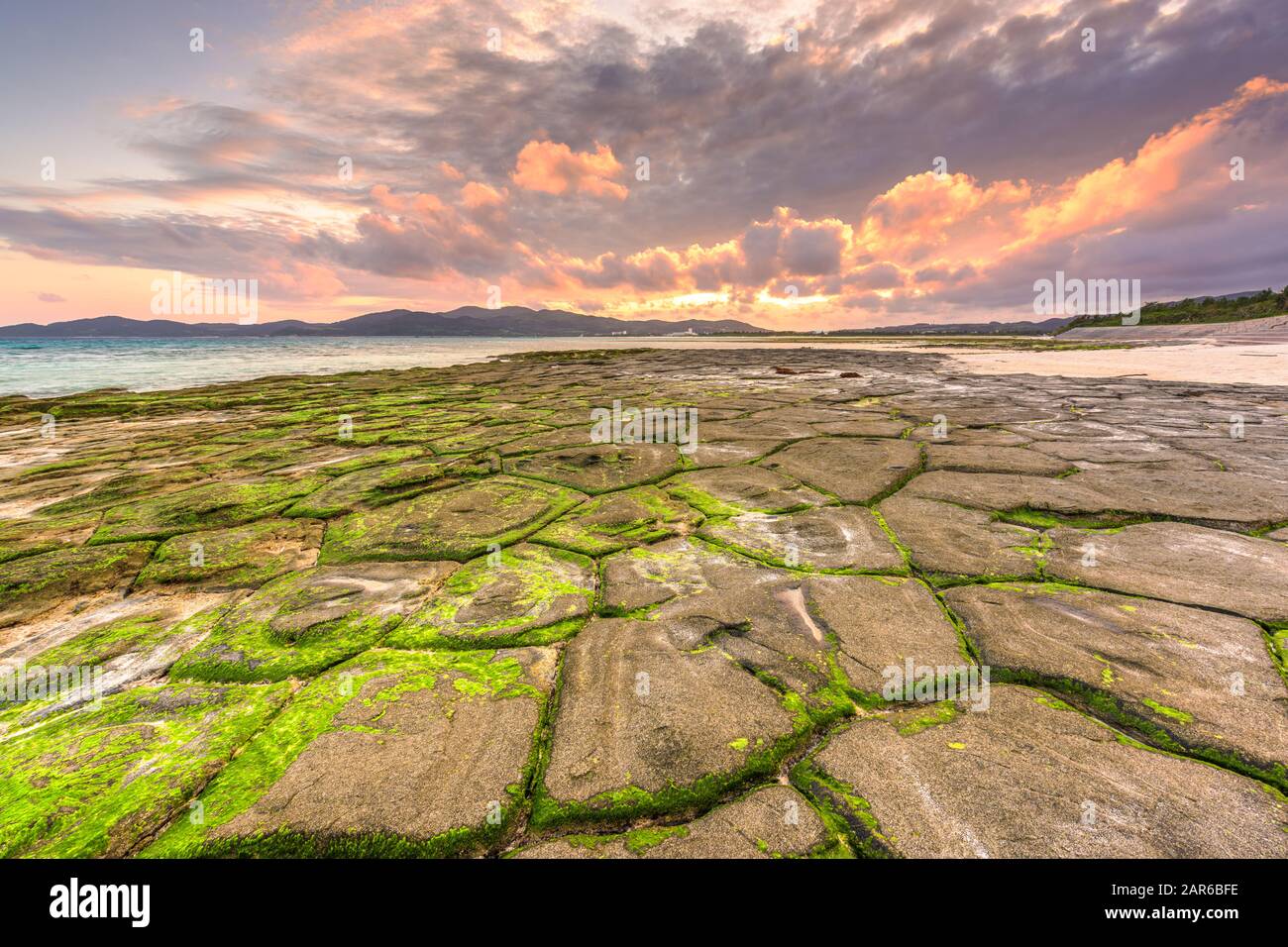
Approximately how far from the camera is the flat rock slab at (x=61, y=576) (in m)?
2.18

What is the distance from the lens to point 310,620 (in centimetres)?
197

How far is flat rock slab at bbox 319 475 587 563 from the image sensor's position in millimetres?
2635

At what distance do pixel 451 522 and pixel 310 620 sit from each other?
1061 mm

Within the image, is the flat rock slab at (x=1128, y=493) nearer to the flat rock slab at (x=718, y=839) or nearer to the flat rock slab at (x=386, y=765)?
the flat rock slab at (x=718, y=839)

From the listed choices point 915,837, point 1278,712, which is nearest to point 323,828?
point 915,837

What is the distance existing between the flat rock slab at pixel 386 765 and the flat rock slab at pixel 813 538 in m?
1.24

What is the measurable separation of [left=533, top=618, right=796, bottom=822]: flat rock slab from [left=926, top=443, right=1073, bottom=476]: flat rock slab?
2961 mm

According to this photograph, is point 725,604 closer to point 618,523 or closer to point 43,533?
point 618,523

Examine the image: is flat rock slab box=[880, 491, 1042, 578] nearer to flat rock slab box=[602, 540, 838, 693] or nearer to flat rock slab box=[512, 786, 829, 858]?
flat rock slab box=[602, 540, 838, 693]

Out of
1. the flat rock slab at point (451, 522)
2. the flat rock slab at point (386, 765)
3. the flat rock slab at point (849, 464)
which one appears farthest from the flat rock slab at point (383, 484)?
the flat rock slab at point (849, 464)

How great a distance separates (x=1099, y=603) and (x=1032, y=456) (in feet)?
7.95
